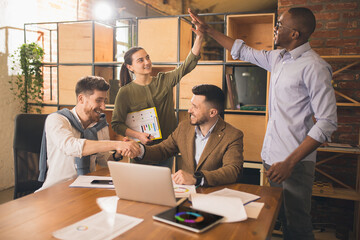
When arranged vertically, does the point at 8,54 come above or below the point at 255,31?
below

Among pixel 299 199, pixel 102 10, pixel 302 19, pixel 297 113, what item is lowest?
pixel 299 199

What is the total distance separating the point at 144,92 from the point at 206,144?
749 millimetres

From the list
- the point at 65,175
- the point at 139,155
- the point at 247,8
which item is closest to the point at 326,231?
the point at 139,155

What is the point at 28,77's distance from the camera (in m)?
4.19

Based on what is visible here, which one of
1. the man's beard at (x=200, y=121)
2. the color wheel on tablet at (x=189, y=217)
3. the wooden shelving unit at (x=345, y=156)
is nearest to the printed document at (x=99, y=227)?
the color wheel on tablet at (x=189, y=217)

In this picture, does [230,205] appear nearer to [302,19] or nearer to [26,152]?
[302,19]

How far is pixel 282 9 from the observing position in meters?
3.05

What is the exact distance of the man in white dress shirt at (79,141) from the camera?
186cm

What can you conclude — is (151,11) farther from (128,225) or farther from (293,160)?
(128,225)

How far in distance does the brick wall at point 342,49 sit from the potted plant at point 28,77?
115 inches

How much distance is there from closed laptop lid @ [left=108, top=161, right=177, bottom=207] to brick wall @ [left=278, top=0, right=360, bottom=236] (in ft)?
7.26

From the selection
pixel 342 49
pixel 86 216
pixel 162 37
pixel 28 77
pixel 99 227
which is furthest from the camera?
pixel 28 77

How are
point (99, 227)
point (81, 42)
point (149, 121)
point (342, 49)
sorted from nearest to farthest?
point (99, 227) < point (149, 121) < point (342, 49) < point (81, 42)

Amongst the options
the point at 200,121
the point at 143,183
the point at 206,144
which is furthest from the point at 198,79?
the point at 143,183
